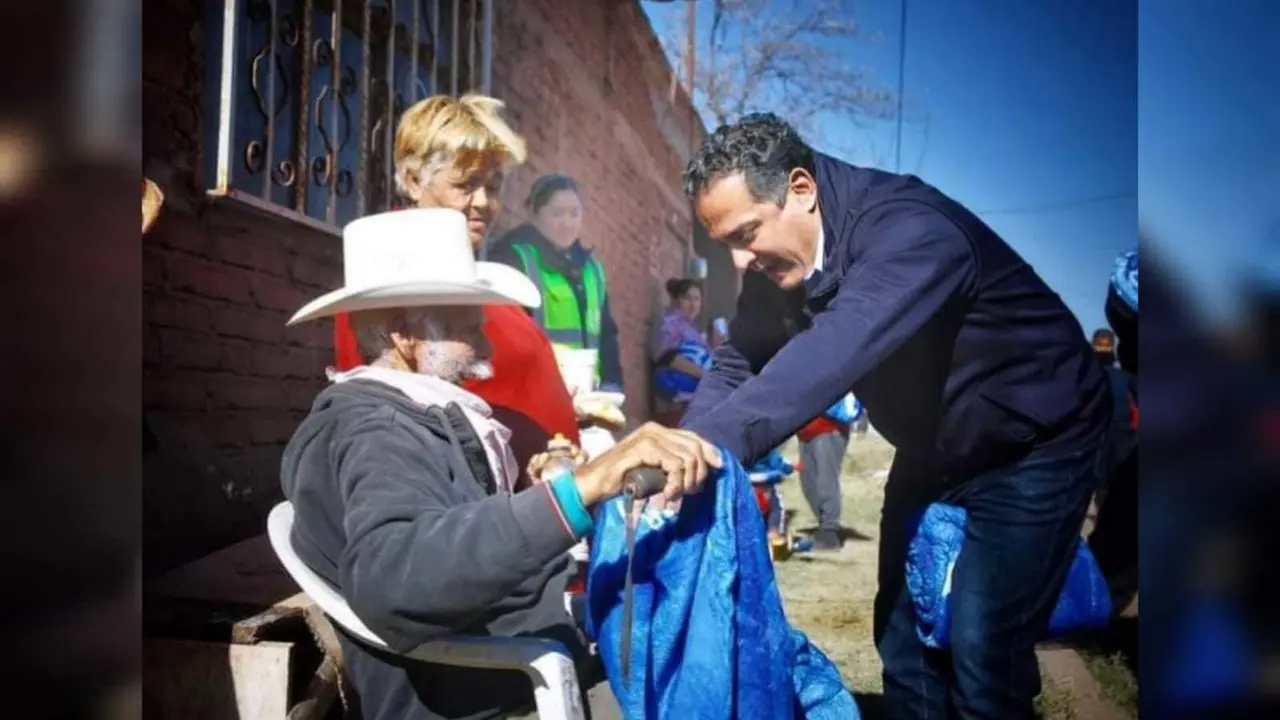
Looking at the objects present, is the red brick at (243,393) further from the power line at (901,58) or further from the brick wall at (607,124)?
the power line at (901,58)

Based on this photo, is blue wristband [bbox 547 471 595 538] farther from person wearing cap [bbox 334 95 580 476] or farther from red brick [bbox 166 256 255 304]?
red brick [bbox 166 256 255 304]

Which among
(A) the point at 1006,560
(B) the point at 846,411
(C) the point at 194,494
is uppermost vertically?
(B) the point at 846,411

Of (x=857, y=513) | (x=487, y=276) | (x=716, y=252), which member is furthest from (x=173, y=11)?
(x=857, y=513)

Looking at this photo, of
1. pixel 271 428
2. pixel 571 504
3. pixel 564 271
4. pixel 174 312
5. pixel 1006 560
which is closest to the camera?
pixel 571 504

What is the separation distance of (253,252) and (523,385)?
0.44 metres

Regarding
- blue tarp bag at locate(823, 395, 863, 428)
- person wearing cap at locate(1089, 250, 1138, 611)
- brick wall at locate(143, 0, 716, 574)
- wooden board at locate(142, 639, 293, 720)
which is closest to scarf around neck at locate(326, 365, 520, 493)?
brick wall at locate(143, 0, 716, 574)

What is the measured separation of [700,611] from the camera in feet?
3.82

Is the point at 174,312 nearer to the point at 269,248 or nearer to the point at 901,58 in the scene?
the point at 269,248

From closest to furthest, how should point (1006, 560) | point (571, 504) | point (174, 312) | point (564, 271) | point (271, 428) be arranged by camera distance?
point (571, 504), point (174, 312), point (271, 428), point (1006, 560), point (564, 271)

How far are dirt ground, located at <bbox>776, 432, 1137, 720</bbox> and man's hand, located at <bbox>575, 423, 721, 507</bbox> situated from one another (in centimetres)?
32

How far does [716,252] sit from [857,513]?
0.48m

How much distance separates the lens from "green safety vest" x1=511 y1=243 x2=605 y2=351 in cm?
144

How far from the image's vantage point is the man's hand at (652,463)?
106 cm

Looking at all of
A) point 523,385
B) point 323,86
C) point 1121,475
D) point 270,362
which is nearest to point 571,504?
point 523,385
